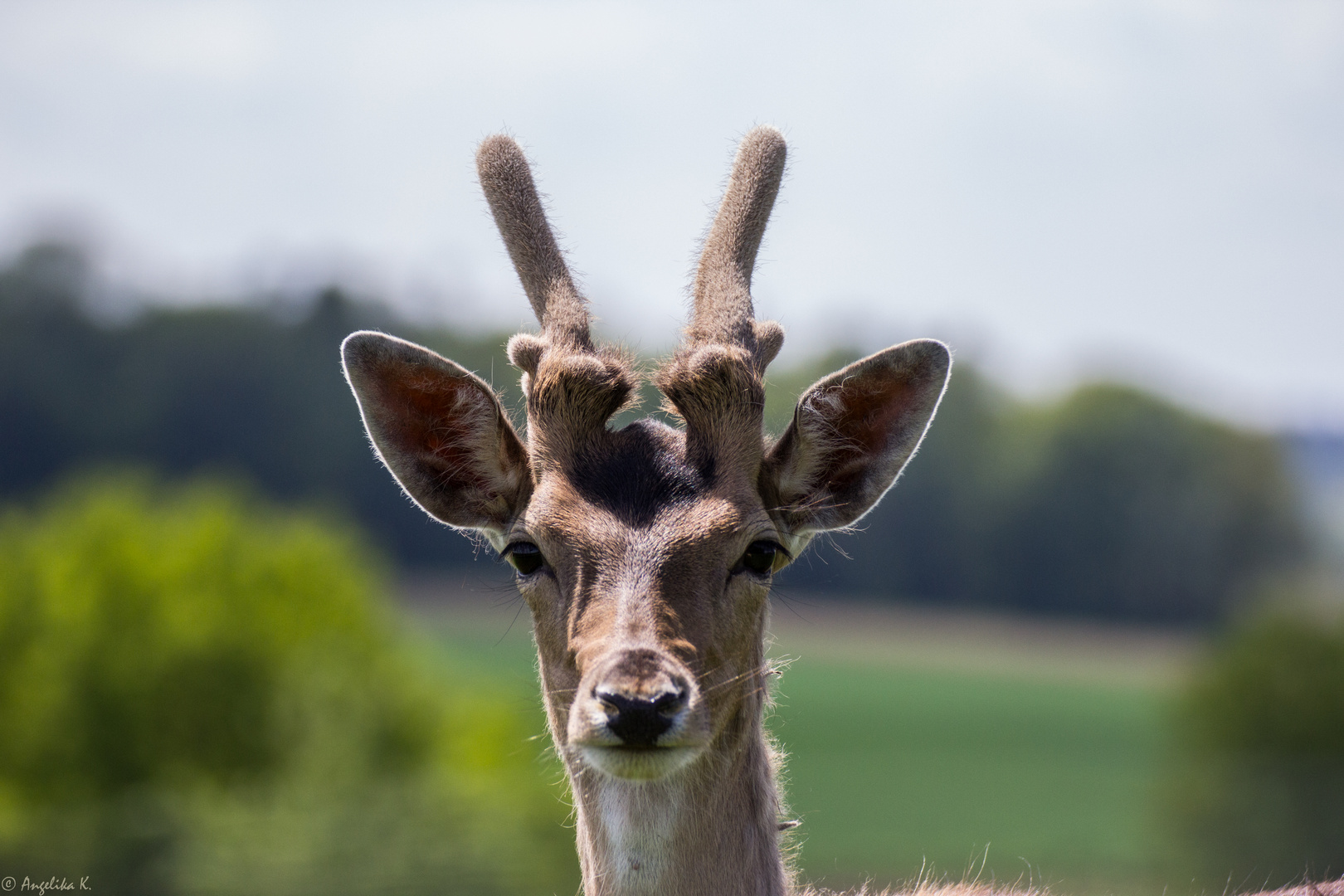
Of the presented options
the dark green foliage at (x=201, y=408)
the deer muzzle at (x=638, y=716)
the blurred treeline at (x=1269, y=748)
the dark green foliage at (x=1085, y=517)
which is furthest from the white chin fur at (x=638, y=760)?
the dark green foliage at (x=201, y=408)

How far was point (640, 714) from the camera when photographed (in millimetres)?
5172

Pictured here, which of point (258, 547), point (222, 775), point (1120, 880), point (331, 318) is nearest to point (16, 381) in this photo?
point (331, 318)

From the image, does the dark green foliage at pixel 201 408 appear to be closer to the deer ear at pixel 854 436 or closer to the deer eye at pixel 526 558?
the deer ear at pixel 854 436

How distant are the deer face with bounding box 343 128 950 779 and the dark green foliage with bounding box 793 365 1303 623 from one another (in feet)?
398

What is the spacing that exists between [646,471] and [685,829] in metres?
1.65

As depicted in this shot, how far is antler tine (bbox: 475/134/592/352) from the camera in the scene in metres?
6.68

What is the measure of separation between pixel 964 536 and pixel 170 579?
105615 mm

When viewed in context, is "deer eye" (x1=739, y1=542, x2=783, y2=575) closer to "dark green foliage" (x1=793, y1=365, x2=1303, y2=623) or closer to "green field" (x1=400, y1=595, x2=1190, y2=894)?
"green field" (x1=400, y1=595, x2=1190, y2=894)

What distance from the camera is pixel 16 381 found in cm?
13600

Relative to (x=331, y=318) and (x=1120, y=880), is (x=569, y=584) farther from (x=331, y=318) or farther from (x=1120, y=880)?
(x=331, y=318)

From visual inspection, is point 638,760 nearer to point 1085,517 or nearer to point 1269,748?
point 1269,748

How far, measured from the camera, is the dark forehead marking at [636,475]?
19.6 feet

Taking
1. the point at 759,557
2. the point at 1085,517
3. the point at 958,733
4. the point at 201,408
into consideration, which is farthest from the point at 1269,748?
the point at 201,408

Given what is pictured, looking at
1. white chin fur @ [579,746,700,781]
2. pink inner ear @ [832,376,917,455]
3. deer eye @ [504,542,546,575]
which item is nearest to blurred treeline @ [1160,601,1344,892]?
pink inner ear @ [832,376,917,455]
